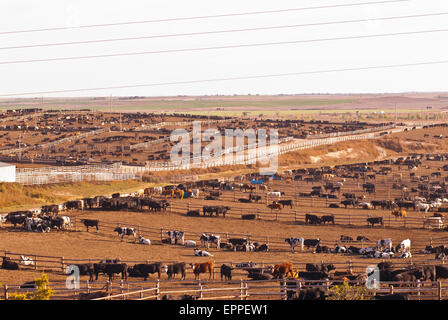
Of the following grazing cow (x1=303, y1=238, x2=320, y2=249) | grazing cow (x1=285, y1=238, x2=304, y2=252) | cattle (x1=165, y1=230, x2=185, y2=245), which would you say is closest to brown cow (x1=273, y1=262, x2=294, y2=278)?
grazing cow (x1=285, y1=238, x2=304, y2=252)

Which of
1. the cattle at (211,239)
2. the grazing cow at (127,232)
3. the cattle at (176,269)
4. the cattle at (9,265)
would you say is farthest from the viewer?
the grazing cow at (127,232)

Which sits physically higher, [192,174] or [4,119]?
[4,119]

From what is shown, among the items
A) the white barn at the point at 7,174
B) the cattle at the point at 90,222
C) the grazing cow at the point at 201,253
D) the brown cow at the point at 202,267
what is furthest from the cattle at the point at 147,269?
the white barn at the point at 7,174

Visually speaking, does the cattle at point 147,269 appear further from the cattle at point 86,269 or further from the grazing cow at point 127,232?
the grazing cow at point 127,232

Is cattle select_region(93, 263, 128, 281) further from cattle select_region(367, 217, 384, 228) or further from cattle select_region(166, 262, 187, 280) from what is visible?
cattle select_region(367, 217, 384, 228)

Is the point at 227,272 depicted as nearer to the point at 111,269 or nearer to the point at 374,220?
the point at 111,269

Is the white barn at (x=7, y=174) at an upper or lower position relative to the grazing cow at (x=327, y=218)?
upper

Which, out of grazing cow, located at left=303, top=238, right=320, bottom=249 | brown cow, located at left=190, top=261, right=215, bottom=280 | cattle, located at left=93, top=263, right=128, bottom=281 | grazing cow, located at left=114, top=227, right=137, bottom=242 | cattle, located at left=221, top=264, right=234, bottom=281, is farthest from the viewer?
grazing cow, located at left=114, top=227, right=137, bottom=242

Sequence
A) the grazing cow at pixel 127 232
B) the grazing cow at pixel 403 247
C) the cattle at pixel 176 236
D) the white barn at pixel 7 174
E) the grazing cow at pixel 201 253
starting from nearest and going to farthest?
1. the grazing cow at pixel 201 253
2. the grazing cow at pixel 403 247
3. the cattle at pixel 176 236
4. the grazing cow at pixel 127 232
5. the white barn at pixel 7 174

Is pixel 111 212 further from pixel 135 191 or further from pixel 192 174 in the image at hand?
pixel 192 174

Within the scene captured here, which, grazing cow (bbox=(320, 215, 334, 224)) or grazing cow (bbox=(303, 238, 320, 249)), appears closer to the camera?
grazing cow (bbox=(303, 238, 320, 249))
